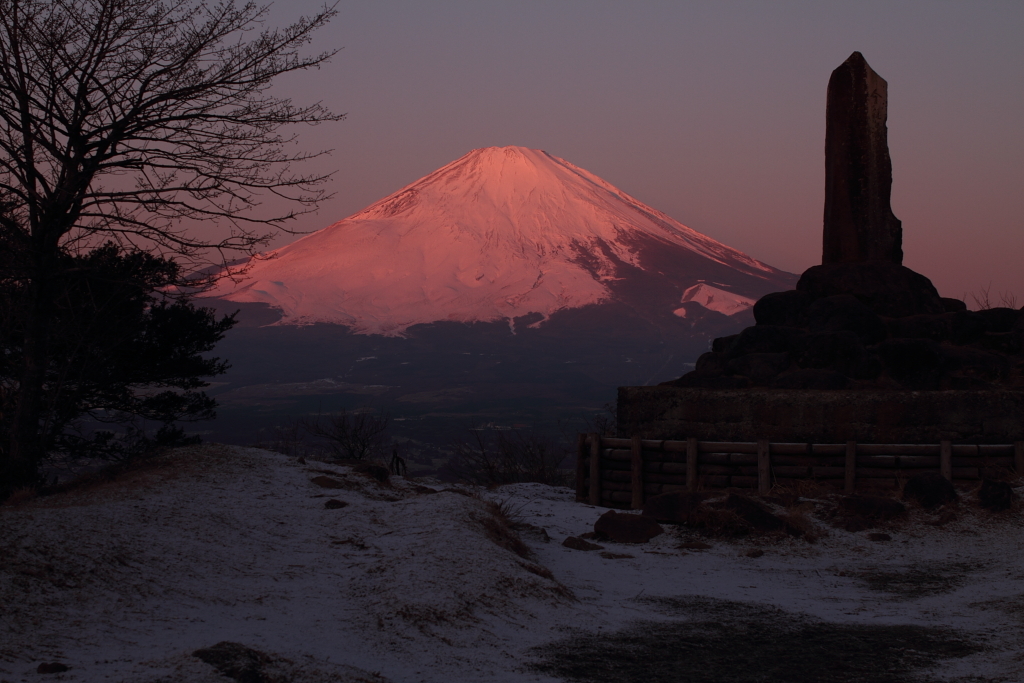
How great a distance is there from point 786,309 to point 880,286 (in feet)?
5.00

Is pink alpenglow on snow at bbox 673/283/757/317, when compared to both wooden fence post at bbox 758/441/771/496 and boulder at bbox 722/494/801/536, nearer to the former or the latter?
wooden fence post at bbox 758/441/771/496

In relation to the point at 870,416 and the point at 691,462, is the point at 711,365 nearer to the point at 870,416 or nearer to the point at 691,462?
the point at 691,462

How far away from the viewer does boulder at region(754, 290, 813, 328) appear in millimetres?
14805

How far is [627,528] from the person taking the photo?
10.3m

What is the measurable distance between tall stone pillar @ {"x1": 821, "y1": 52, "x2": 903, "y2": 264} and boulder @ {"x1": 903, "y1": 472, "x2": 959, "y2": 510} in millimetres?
5630

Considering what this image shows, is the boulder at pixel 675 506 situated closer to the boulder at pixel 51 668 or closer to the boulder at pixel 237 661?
the boulder at pixel 237 661

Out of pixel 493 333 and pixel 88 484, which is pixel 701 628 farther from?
pixel 493 333

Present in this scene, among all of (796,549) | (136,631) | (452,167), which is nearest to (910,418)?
(796,549)

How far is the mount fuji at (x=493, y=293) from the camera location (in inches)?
6314

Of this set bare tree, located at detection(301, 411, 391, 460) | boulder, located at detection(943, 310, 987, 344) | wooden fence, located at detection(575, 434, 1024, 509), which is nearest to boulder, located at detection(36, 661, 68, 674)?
wooden fence, located at detection(575, 434, 1024, 509)

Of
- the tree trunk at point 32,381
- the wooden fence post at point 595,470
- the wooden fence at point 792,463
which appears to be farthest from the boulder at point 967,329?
the tree trunk at point 32,381

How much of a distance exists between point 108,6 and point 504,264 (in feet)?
500

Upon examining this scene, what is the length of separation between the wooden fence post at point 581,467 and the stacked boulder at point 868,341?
1.84 meters

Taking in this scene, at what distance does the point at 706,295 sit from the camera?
6905 inches
